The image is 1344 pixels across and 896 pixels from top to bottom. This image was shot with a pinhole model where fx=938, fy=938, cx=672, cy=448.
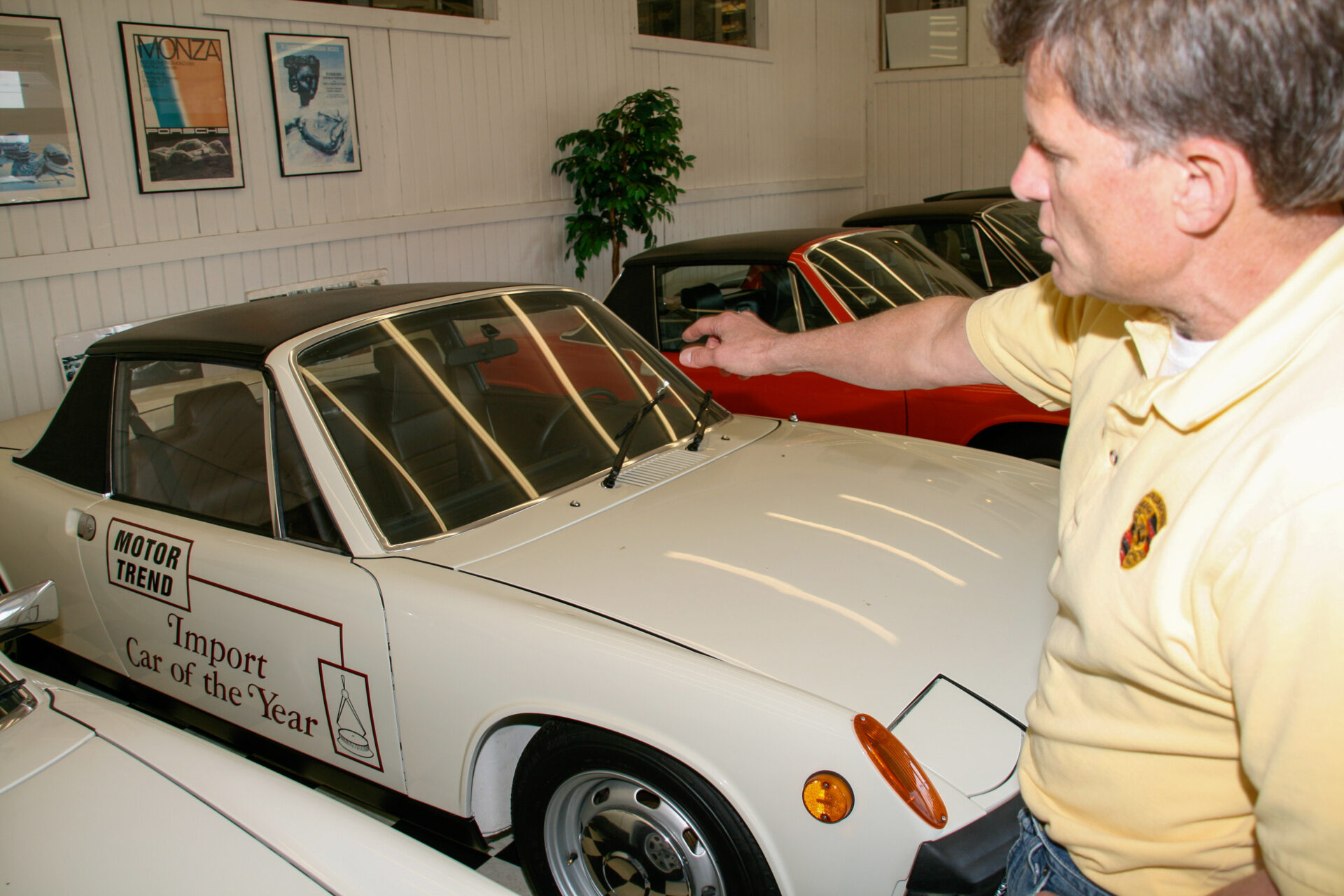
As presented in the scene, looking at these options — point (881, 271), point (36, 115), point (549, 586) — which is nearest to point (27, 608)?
point (549, 586)

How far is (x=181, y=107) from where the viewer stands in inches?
214

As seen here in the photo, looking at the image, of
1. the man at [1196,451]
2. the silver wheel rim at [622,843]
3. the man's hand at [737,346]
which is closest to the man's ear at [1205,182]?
the man at [1196,451]

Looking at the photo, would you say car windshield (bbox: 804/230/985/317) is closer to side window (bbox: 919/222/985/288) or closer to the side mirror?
side window (bbox: 919/222/985/288)

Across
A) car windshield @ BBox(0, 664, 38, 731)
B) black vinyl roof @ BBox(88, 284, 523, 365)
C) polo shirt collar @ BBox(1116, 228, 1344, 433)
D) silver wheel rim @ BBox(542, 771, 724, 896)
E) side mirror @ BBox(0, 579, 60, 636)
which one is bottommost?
silver wheel rim @ BBox(542, 771, 724, 896)

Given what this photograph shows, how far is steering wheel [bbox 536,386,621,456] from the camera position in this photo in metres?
2.55

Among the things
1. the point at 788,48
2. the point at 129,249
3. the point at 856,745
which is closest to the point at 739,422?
the point at 856,745

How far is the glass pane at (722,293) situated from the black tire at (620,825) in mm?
2612

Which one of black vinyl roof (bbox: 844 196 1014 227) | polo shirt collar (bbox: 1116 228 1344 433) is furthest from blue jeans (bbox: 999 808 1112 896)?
black vinyl roof (bbox: 844 196 1014 227)

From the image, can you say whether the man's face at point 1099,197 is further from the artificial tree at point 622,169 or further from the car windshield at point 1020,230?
the artificial tree at point 622,169

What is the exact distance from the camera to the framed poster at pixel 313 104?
19.4 ft

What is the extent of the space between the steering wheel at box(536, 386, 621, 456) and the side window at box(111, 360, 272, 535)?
0.69m

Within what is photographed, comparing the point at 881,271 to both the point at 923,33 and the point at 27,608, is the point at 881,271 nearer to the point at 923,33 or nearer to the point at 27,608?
the point at 27,608

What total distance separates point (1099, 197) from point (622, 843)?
59.1 inches

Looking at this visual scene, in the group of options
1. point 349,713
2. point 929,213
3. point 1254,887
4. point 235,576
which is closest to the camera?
point 1254,887
